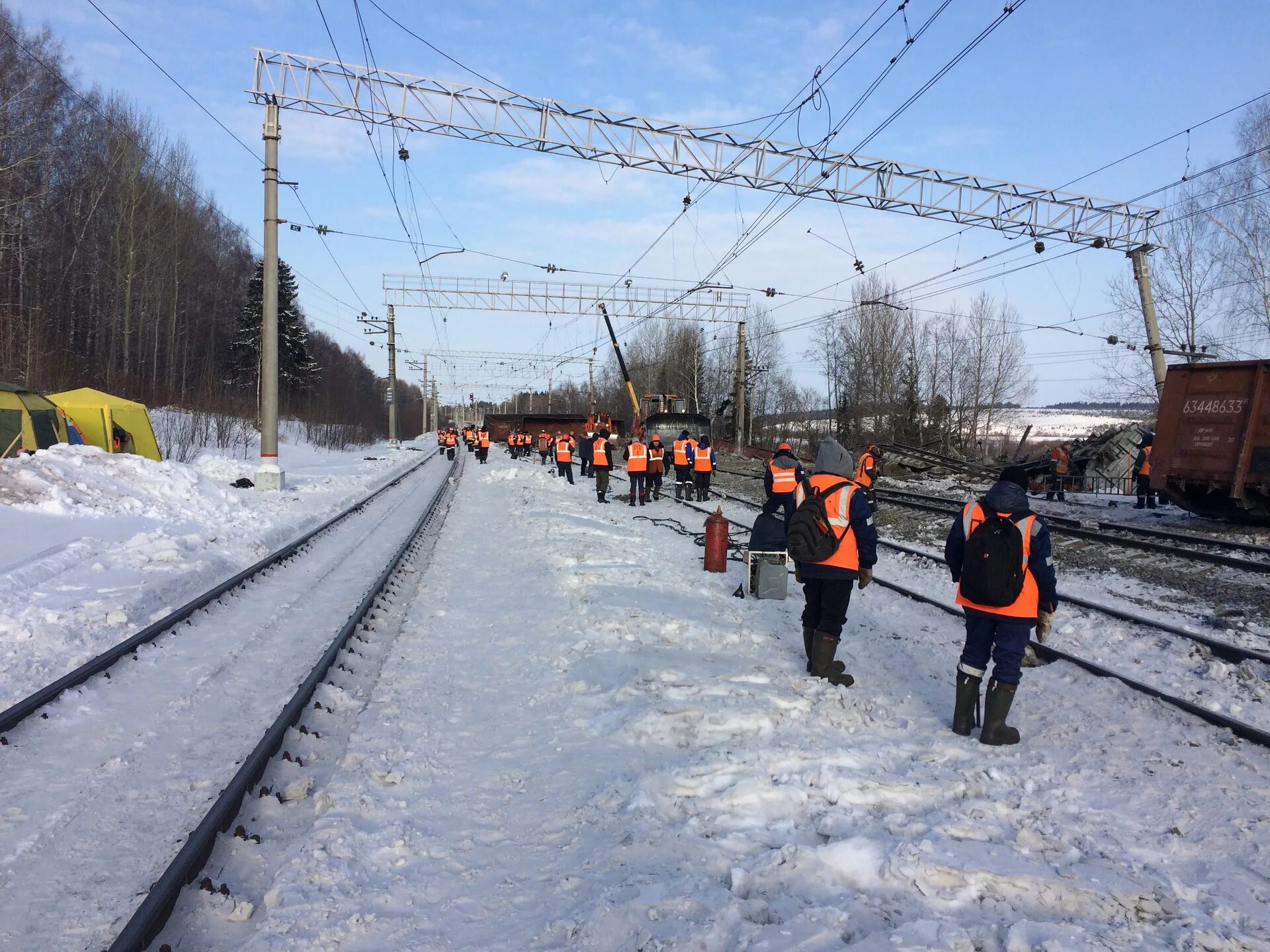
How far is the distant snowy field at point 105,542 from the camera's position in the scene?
7309 mm

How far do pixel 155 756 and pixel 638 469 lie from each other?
52.4ft

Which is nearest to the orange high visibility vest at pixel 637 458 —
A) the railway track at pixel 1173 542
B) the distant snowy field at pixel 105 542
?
the railway track at pixel 1173 542

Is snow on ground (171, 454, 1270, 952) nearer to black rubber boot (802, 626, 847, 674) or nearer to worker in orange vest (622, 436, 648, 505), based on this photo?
black rubber boot (802, 626, 847, 674)

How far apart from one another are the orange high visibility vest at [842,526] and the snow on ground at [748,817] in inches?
38.4

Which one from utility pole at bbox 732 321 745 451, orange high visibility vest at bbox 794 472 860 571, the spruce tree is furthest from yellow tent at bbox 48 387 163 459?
the spruce tree

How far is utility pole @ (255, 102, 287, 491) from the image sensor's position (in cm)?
2025

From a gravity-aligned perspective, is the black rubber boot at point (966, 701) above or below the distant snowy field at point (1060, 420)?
below

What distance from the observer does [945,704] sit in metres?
6.07

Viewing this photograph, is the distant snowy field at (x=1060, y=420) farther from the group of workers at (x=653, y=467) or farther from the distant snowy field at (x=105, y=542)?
the distant snowy field at (x=105, y=542)

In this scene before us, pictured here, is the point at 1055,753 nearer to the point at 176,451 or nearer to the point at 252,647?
the point at 252,647

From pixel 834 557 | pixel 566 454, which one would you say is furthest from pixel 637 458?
pixel 834 557

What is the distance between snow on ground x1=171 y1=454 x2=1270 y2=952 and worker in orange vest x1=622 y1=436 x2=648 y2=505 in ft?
42.8

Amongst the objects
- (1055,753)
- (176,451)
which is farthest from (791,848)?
(176,451)

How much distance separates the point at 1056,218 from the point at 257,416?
137 feet
